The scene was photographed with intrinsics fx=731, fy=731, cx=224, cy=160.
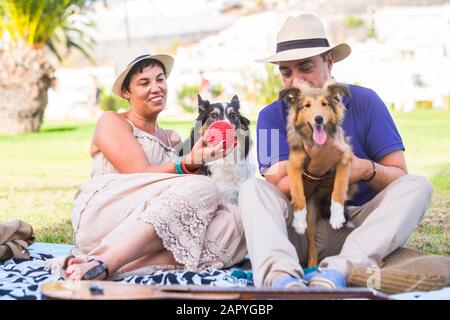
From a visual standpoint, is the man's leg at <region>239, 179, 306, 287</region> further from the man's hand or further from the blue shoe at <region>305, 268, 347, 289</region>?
the man's hand

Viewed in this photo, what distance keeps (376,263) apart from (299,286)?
520 mm

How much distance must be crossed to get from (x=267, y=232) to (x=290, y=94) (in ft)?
2.23

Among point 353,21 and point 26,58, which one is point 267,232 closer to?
point 26,58

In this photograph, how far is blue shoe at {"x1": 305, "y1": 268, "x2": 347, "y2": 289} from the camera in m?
3.05

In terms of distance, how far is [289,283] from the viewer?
299 cm

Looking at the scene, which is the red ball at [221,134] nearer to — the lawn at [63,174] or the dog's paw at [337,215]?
the dog's paw at [337,215]

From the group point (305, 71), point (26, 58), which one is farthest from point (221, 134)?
point (26, 58)

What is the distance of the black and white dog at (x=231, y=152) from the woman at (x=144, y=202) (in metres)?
0.51

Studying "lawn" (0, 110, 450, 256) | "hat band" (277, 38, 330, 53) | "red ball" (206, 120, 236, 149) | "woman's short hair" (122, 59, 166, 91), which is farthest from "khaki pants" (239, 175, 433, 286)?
"lawn" (0, 110, 450, 256)

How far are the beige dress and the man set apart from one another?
315 mm

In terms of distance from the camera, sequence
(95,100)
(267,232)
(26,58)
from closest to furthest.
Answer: (267,232), (26,58), (95,100)

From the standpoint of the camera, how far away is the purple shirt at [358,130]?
370 centimetres
